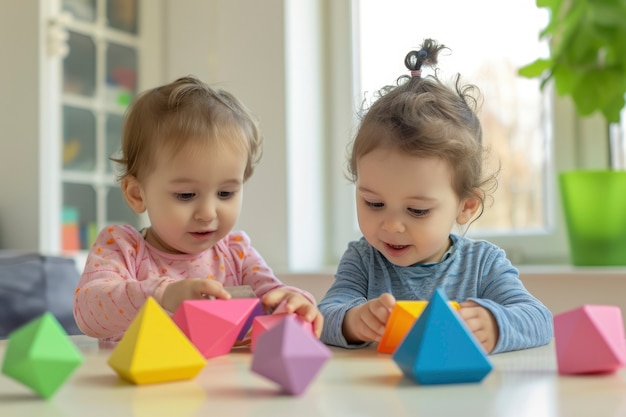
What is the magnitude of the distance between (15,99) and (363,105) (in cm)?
182

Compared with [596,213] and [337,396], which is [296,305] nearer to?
[337,396]

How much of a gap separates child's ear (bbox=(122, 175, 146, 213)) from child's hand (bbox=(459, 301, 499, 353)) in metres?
0.52

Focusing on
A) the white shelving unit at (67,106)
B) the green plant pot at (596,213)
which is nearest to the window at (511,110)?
the green plant pot at (596,213)

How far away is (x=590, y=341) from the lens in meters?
0.62

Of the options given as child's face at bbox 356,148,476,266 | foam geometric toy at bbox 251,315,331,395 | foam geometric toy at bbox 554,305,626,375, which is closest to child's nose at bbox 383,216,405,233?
child's face at bbox 356,148,476,266

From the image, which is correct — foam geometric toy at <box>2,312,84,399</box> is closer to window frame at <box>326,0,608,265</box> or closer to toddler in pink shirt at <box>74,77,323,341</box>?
toddler in pink shirt at <box>74,77,323,341</box>

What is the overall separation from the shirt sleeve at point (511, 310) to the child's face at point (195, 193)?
363 mm

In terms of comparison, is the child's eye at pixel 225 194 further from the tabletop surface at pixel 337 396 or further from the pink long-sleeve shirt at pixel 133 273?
the tabletop surface at pixel 337 396

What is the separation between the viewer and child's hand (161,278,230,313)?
0.79 metres

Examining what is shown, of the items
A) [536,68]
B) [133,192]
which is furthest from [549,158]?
[133,192]

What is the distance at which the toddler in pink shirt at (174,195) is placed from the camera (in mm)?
978

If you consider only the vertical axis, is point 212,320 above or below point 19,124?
below

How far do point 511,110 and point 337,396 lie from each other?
178 cm

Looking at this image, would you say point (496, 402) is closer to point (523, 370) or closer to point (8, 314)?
point (523, 370)
